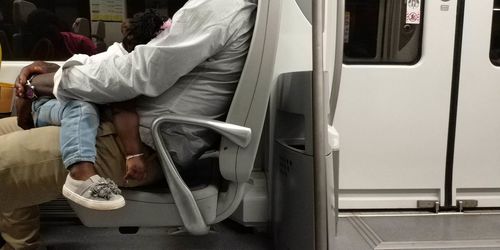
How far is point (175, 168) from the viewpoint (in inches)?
51.1

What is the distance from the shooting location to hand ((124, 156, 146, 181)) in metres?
1.28

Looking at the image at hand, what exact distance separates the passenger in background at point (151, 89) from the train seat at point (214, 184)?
0.06 meters

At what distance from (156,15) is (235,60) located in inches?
13.8

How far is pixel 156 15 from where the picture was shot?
1.45m

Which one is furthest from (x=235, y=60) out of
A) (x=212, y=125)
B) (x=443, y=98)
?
(x=443, y=98)

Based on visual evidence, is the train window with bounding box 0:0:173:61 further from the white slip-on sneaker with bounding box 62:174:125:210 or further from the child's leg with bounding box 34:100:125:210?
the white slip-on sneaker with bounding box 62:174:125:210

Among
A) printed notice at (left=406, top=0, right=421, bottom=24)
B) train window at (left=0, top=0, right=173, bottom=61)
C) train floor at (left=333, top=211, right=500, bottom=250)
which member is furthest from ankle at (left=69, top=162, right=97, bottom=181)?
printed notice at (left=406, top=0, right=421, bottom=24)

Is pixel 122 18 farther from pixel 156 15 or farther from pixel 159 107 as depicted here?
pixel 159 107

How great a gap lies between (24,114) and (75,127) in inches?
13.3

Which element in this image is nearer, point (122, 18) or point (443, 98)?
point (122, 18)

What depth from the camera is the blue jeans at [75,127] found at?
3.95 ft

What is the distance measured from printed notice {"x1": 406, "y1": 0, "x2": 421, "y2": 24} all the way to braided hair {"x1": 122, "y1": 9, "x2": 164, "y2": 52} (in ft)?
5.37

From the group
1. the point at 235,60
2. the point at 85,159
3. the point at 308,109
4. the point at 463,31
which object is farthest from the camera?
the point at 463,31

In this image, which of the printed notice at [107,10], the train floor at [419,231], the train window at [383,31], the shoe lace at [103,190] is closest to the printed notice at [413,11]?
the train window at [383,31]
